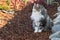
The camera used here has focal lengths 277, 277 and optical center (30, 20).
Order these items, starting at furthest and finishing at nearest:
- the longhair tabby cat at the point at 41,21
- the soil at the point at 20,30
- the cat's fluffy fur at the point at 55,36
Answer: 1. the longhair tabby cat at the point at 41,21
2. the soil at the point at 20,30
3. the cat's fluffy fur at the point at 55,36

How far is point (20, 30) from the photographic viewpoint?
4840mm

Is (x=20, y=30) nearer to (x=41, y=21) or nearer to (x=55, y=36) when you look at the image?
(x=41, y=21)

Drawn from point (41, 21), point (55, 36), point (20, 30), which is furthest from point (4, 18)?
point (55, 36)

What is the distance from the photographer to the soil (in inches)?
181

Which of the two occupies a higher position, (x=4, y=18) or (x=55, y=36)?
(x=4, y=18)

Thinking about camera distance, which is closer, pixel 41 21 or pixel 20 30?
pixel 20 30

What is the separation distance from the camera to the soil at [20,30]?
4.60m

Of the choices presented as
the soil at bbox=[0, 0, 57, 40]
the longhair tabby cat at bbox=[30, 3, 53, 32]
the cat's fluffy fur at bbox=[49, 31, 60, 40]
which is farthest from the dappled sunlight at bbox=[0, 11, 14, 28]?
the cat's fluffy fur at bbox=[49, 31, 60, 40]

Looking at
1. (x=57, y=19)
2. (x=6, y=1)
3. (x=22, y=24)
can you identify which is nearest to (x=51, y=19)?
(x=57, y=19)

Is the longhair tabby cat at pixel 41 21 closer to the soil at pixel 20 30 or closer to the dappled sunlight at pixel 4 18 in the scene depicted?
the soil at pixel 20 30

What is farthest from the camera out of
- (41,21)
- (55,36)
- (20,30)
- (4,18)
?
(4,18)

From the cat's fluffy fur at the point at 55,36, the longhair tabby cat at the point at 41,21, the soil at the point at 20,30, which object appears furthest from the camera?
the longhair tabby cat at the point at 41,21

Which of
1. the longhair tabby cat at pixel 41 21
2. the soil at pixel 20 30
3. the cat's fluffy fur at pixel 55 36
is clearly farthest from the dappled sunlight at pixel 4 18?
the cat's fluffy fur at pixel 55 36

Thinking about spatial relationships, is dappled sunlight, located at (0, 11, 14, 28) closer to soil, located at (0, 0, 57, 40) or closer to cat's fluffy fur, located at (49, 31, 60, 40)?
soil, located at (0, 0, 57, 40)
